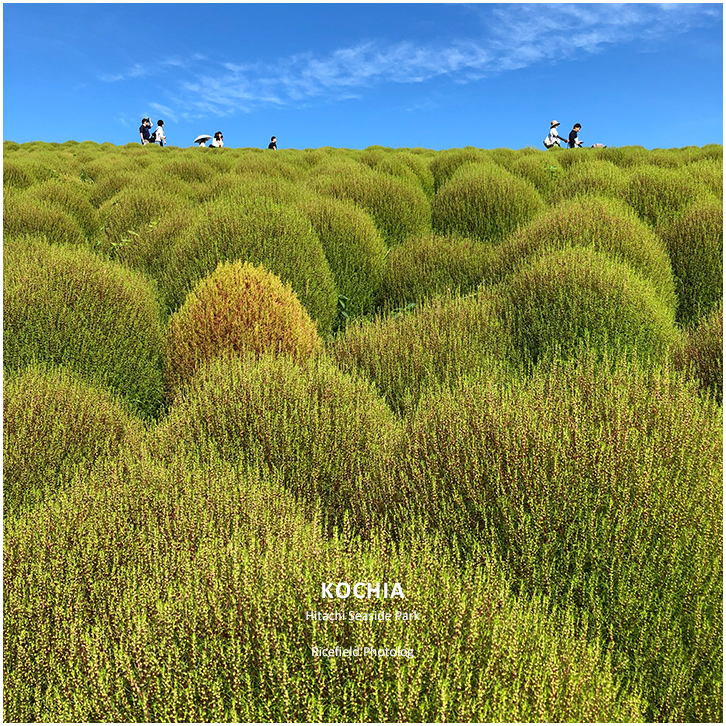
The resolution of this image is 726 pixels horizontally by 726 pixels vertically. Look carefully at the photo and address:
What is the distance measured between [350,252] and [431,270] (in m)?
0.73

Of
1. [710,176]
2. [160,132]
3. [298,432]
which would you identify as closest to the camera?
[298,432]

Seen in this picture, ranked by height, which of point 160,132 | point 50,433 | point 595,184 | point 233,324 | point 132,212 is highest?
point 160,132

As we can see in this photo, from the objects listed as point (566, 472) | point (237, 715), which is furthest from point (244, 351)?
point (237, 715)

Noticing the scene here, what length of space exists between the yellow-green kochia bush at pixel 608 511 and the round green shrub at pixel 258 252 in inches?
86.8

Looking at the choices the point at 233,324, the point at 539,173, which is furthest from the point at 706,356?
the point at 539,173

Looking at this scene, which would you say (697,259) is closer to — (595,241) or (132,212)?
(595,241)

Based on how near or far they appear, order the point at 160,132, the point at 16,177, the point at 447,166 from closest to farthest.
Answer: the point at 16,177 → the point at 447,166 → the point at 160,132

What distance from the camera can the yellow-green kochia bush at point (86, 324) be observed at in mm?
2959

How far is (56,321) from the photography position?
9.92ft

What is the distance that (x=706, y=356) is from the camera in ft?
9.72

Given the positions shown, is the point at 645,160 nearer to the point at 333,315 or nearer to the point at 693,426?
the point at 333,315

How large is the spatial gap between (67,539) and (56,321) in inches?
71.1

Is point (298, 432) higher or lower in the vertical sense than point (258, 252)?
lower

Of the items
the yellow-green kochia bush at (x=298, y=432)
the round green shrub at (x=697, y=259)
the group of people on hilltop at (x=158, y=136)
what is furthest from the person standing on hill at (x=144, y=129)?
the yellow-green kochia bush at (x=298, y=432)
